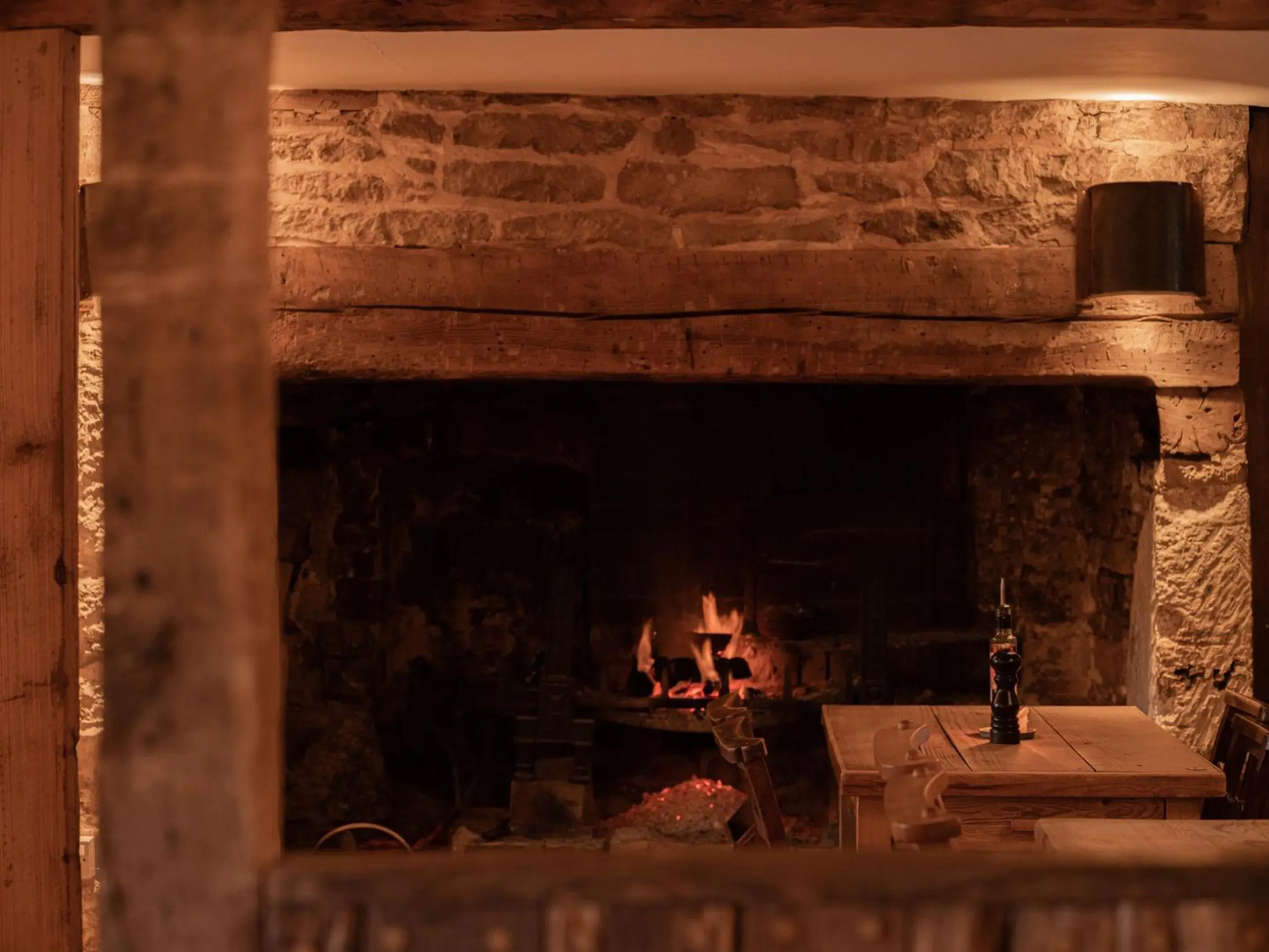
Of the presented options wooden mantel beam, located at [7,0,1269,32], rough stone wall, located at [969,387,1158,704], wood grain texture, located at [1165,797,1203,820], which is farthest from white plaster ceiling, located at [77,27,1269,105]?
wood grain texture, located at [1165,797,1203,820]

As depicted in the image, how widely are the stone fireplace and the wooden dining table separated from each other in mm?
879

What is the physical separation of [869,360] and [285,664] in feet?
7.76

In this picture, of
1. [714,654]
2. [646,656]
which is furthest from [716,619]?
[646,656]

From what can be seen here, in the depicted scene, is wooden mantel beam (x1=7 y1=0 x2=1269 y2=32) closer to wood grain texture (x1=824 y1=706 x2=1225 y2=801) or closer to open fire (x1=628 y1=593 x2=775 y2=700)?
wood grain texture (x1=824 y1=706 x2=1225 y2=801)

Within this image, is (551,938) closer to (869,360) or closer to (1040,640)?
(869,360)

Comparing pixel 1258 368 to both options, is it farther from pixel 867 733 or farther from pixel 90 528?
pixel 90 528

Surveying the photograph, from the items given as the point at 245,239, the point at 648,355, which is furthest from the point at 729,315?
the point at 245,239

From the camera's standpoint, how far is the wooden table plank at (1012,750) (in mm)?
2793

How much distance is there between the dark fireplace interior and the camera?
4.55 metres

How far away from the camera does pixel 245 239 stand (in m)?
1.52

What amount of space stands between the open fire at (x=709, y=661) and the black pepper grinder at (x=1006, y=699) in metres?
1.66

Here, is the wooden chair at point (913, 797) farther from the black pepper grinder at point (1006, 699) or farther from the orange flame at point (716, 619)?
the orange flame at point (716, 619)

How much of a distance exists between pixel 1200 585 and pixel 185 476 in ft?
10.1

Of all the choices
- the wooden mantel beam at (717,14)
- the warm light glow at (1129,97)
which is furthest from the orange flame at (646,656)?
the wooden mantel beam at (717,14)
